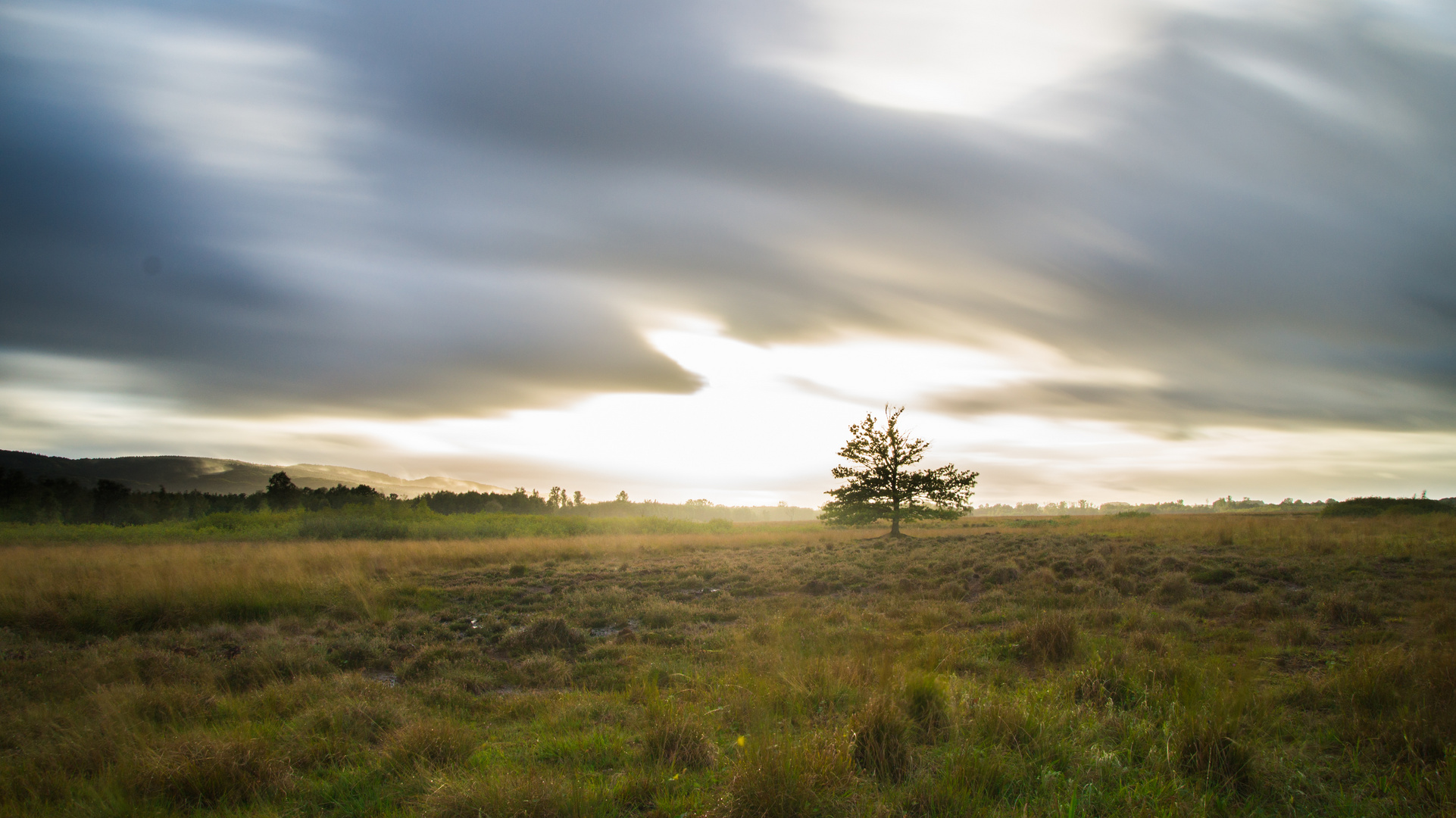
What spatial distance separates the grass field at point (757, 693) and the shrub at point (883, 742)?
27mm

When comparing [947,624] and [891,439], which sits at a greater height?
[891,439]

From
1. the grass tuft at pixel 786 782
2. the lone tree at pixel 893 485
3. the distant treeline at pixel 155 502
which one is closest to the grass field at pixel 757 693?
the grass tuft at pixel 786 782

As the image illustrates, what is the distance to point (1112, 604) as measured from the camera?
11461 millimetres

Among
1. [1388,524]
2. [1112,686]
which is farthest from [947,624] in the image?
Answer: [1388,524]

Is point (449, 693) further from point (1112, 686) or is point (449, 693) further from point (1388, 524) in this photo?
point (1388, 524)

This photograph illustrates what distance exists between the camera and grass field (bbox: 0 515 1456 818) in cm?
438

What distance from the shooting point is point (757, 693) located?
6531mm

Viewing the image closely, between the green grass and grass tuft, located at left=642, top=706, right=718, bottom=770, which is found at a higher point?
grass tuft, located at left=642, top=706, right=718, bottom=770

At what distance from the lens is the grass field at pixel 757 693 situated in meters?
4.38

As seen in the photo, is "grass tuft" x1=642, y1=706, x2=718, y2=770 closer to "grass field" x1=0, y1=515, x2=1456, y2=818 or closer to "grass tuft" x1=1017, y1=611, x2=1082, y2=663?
"grass field" x1=0, y1=515, x2=1456, y2=818

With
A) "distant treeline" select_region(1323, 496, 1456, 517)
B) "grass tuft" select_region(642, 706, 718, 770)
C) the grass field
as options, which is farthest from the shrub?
"distant treeline" select_region(1323, 496, 1456, 517)

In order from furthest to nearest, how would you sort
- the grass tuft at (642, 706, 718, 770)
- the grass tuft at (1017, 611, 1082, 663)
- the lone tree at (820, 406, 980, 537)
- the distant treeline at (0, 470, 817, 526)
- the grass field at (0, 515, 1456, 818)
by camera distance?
the distant treeline at (0, 470, 817, 526)
the lone tree at (820, 406, 980, 537)
the grass tuft at (1017, 611, 1082, 663)
the grass tuft at (642, 706, 718, 770)
the grass field at (0, 515, 1456, 818)

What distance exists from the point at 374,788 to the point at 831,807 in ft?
12.0

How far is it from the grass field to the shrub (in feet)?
0.09
